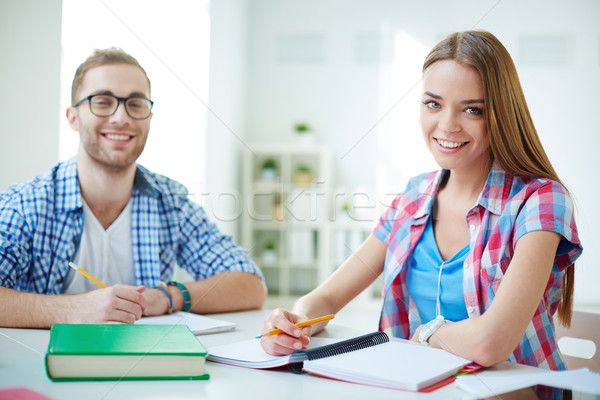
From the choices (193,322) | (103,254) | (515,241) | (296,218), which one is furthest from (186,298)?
(296,218)

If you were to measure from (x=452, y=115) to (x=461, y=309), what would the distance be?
17.8 inches

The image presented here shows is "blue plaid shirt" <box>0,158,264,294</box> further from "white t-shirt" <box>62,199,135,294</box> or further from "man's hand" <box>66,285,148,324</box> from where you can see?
"man's hand" <box>66,285,148,324</box>

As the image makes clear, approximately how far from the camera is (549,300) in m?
1.23

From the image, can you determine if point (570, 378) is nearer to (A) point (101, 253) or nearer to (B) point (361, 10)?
(A) point (101, 253)

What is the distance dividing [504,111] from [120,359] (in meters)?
0.92

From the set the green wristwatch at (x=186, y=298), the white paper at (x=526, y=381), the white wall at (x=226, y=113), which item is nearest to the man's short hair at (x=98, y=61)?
the green wristwatch at (x=186, y=298)

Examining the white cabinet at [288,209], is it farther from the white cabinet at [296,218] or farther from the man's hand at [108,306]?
the man's hand at [108,306]

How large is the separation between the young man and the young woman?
34 cm

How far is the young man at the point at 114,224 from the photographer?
1.35 metres

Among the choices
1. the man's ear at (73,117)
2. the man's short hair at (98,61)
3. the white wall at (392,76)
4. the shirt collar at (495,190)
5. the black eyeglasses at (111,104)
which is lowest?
the shirt collar at (495,190)

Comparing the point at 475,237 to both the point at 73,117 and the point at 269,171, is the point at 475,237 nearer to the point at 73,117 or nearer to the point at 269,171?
the point at 73,117

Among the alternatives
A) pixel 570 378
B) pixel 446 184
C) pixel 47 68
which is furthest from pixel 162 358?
pixel 47 68

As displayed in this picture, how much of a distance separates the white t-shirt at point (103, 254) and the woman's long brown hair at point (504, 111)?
1034 millimetres

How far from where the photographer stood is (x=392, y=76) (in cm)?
511
